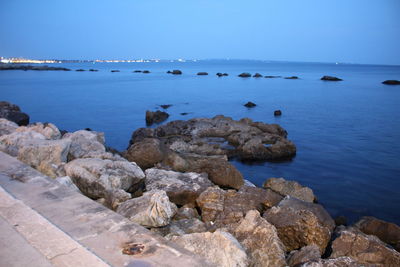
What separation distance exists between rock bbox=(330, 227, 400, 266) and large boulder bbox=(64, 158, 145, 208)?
346cm

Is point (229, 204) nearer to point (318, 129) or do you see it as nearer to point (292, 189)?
point (292, 189)

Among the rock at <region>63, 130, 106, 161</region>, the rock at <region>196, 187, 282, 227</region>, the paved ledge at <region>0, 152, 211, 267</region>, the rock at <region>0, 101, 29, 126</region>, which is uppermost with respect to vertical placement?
the paved ledge at <region>0, 152, 211, 267</region>

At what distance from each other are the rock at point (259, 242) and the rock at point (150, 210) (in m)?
1.07

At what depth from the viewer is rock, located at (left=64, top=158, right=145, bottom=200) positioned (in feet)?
18.6

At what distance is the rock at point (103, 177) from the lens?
566 centimetres

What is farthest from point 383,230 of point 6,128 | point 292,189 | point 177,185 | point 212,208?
point 6,128

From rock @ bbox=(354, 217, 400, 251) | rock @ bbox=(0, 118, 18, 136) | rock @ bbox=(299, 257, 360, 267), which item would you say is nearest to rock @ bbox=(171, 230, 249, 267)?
rock @ bbox=(299, 257, 360, 267)

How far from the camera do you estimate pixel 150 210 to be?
14.9 ft

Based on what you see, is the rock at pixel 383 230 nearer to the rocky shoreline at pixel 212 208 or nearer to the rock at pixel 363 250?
the rocky shoreline at pixel 212 208

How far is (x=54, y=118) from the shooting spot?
977 inches

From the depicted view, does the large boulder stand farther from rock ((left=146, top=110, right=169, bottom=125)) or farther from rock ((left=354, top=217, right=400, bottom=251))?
rock ((left=146, top=110, right=169, bottom=125))

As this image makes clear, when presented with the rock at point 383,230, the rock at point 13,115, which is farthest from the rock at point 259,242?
the rock at point 13,115

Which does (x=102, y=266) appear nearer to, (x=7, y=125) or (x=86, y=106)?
(x=7, y=125)

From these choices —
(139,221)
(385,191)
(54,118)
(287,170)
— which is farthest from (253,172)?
(54,118)
